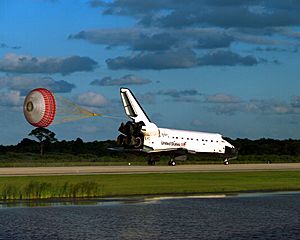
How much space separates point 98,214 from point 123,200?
321 inches

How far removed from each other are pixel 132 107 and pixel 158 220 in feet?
231

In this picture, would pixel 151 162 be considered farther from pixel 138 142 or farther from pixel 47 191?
pixel 47 191

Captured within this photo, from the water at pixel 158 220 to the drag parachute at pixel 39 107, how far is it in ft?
81.6

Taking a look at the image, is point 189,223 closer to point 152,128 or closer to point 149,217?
point 149,217

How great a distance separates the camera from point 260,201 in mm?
45594

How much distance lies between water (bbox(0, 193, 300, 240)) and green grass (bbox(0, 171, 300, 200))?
5012 mm

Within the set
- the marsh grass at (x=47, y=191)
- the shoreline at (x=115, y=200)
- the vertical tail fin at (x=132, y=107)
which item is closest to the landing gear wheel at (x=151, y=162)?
the vertical tail fin at (x=132, y=107)

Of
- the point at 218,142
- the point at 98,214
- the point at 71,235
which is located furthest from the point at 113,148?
the point at 71,235

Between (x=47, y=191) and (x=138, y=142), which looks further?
(x=138, y=142)

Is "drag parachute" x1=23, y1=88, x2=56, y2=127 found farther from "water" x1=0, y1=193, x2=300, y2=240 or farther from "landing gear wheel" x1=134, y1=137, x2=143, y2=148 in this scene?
"landing gear wheel" x1=134, y1=137, x2=143, y2=148

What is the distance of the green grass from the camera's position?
4764cm

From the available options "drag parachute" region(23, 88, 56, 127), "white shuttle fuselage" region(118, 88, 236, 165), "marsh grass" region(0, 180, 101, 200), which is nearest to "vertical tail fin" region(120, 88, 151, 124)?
"white shuttle fuselage" region(118, 88, 236, 165)

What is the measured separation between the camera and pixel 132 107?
346 ft

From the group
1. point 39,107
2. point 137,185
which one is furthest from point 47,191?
point 39,107
